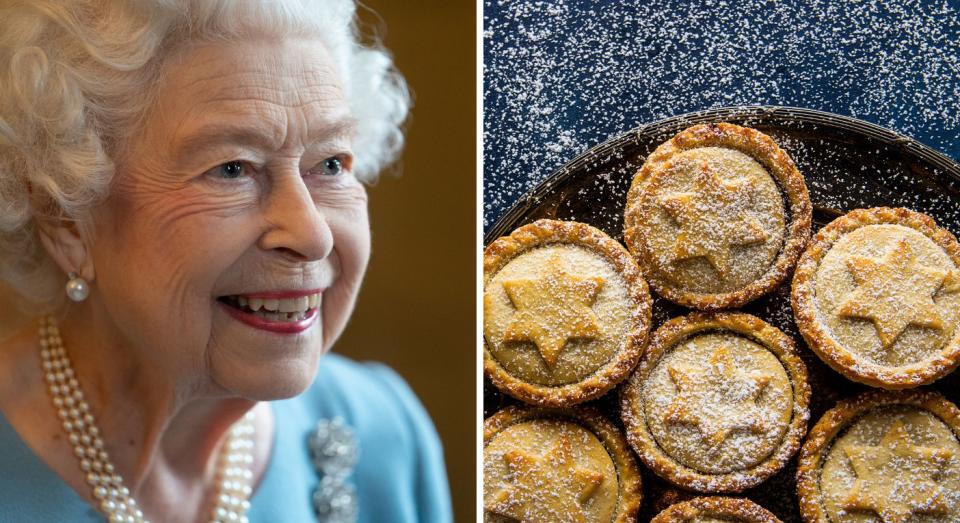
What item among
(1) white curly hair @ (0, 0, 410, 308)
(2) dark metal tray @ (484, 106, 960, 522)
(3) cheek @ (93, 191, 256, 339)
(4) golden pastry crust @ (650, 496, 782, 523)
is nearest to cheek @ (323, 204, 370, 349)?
(3) cheek @ (93, 191, 256, 339)

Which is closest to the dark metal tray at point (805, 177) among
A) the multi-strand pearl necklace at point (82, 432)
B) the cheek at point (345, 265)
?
the cheek at point (345, 265)

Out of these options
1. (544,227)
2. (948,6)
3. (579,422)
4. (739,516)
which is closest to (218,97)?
(544,227)

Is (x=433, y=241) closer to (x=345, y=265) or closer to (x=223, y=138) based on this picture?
(x=345, y=265)

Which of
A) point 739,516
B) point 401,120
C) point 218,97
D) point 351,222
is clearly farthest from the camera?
point 739,516

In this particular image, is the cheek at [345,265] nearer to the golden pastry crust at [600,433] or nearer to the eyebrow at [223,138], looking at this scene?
the eyebrow at [223,138]

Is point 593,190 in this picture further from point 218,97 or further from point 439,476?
point 218,97

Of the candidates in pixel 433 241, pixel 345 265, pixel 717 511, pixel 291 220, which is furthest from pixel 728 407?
pixel 291 220

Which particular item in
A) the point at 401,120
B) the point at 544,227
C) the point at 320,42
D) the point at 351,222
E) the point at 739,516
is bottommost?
the point at 739,516
